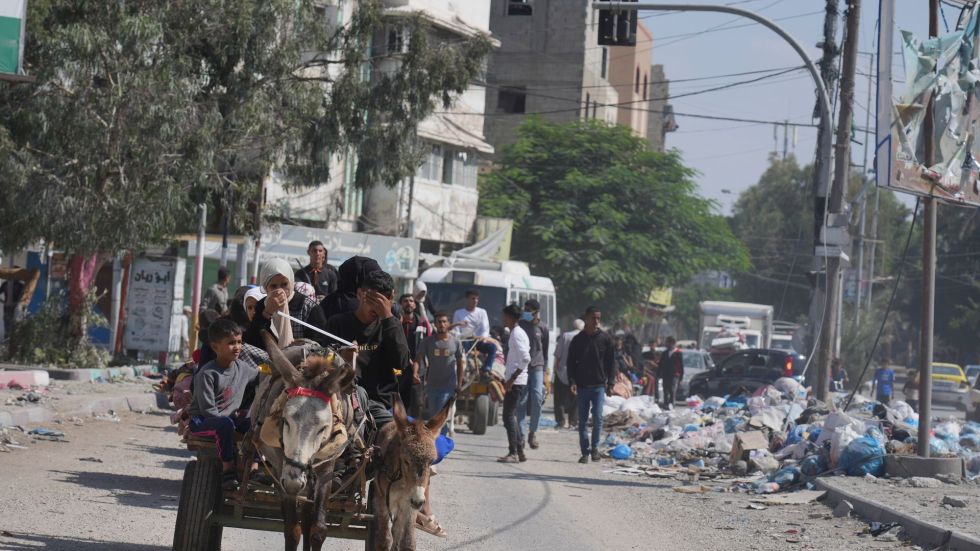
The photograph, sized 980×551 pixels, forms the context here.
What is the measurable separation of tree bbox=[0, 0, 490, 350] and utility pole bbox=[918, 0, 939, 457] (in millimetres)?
12272

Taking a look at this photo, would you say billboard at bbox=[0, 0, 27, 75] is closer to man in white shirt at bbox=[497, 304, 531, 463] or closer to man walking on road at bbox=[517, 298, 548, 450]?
man in white shirt at bbox=[497, 304, 531, 463]

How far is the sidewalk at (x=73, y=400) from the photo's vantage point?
16359 millimetres

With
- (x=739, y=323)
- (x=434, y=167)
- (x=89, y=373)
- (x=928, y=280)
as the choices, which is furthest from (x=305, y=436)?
(x=739, y=323)

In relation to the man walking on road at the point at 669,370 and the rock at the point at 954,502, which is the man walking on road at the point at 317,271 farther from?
the man walking on road at the point at 669,370

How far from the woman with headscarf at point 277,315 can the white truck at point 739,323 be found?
4505cm

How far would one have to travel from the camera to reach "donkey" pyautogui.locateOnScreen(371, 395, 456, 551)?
699cm

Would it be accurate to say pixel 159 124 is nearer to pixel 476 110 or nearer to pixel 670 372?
pixel 670 372

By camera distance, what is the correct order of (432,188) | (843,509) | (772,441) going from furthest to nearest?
1. (432,188)
2. (772,441)
3. (843,509)

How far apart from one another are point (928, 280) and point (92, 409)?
443 inches

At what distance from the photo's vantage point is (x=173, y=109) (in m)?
21.9

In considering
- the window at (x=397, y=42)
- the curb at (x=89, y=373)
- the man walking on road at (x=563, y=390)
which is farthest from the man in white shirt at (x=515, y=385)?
the window at (x=397, y=42)

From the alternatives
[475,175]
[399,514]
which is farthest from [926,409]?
[475,175]

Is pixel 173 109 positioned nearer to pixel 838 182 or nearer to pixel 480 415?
pixel 480 415

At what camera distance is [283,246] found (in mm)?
33312
